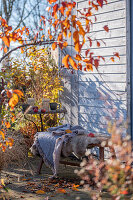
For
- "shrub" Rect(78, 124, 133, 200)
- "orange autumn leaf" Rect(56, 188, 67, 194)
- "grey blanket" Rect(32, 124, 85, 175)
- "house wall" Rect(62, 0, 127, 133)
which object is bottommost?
"orange autumn leaf" Rect(56, 188, 67, 194)

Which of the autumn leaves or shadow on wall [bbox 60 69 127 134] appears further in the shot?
shadow on wall [bbox 60 69 127 134]

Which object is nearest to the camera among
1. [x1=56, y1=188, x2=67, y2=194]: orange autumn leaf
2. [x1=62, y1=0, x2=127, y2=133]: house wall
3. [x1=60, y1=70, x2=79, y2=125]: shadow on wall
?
[x1=56, y1=188, x2=67, y2=194]: orange autumn leaf

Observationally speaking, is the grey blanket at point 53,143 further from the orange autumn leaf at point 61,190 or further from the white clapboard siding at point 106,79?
the white clapboard siding at point 106,79

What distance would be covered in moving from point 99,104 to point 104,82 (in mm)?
351

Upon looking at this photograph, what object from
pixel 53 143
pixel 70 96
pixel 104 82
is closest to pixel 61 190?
pixel 53 143

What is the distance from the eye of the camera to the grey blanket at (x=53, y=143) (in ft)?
14.1

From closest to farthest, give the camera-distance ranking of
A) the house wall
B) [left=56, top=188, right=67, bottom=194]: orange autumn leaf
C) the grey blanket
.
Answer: [left=56, top=188, right=67, bottom=194]: orange autumn leaf, the grey blanket, the house wall

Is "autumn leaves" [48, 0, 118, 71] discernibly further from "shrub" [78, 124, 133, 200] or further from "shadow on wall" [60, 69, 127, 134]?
"shadow on wall" [60, 69, 127, 134]

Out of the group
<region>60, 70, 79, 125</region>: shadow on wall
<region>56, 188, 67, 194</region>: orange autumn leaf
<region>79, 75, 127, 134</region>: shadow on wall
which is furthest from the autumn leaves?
<region>60, 70, 79, 125</region>: shadow on wall

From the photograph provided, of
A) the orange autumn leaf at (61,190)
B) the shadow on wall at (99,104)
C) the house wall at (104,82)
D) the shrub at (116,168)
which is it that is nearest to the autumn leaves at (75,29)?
the shrub at (116,168)

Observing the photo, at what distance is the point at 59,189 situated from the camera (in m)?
3.88

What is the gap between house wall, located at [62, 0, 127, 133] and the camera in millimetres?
4695

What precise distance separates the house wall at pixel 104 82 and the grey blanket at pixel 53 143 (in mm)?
539

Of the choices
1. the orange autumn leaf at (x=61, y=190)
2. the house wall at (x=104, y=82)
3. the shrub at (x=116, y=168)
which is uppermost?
the house wall at (x=104, y=82)
